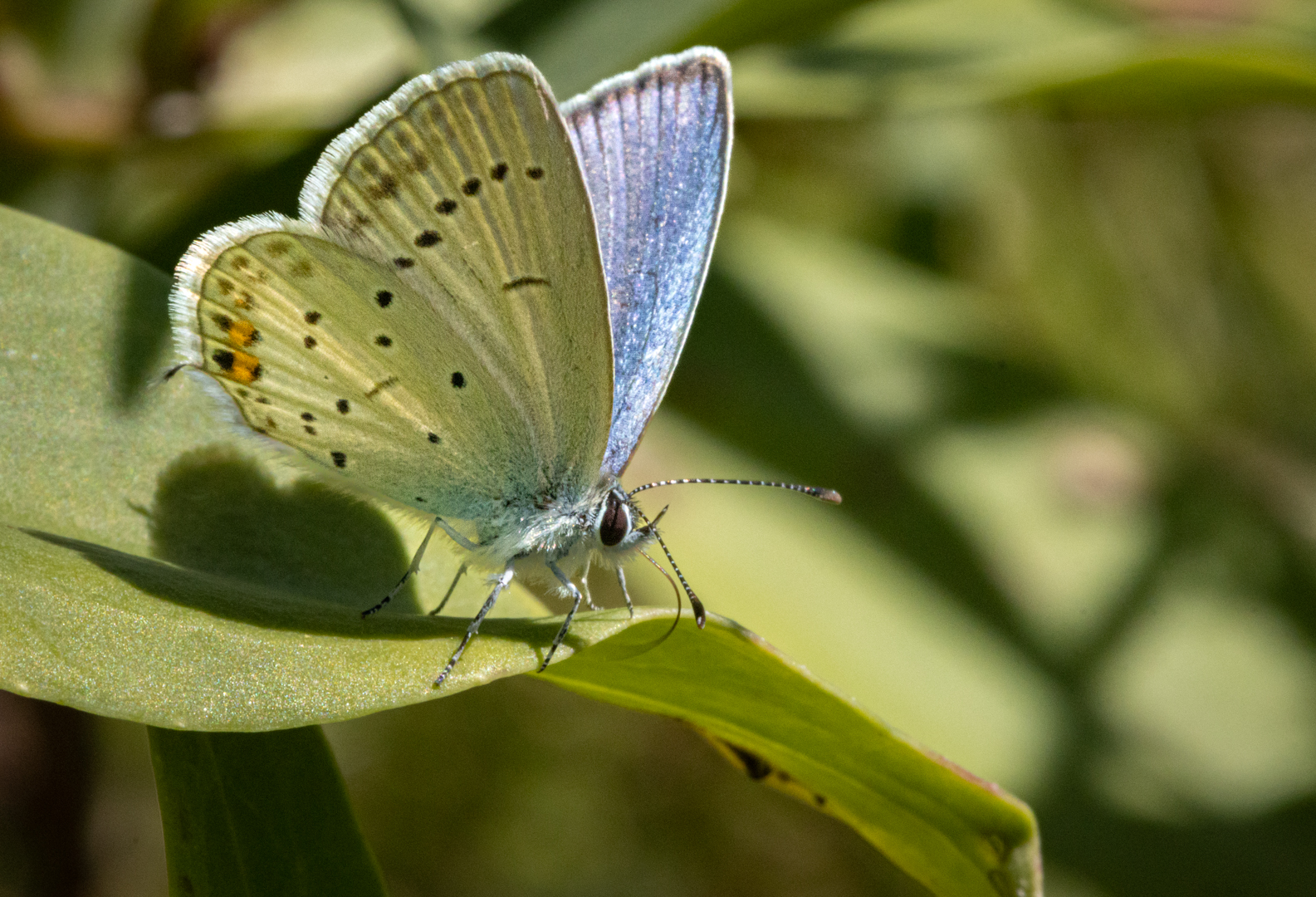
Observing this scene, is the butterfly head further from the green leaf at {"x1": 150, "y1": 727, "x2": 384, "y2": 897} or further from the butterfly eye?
the green leaf at {"x1": 150, "y1": 727, "x2": 384, "y2": 897}

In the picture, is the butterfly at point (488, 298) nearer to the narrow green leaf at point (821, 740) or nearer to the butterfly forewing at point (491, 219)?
the butterfly forewing at point (491, 219)

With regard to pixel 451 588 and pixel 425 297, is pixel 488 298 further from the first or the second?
pixel 451 588

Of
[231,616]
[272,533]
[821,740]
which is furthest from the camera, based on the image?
[272,533]

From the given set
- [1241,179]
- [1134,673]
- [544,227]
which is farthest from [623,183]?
[1241,179]

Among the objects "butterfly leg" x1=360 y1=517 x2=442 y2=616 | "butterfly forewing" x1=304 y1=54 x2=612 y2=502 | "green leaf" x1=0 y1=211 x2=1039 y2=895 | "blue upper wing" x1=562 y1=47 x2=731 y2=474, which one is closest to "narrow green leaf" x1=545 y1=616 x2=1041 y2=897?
"green leaf" x1=0 y1=211 x2=1039 y2=895

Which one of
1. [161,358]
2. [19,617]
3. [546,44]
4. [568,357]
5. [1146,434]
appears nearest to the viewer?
[19,617]

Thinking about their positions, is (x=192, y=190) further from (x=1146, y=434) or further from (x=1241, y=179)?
(x=1241, y=179)

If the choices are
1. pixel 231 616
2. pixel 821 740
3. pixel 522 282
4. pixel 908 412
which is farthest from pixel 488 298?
pixel 908 412
